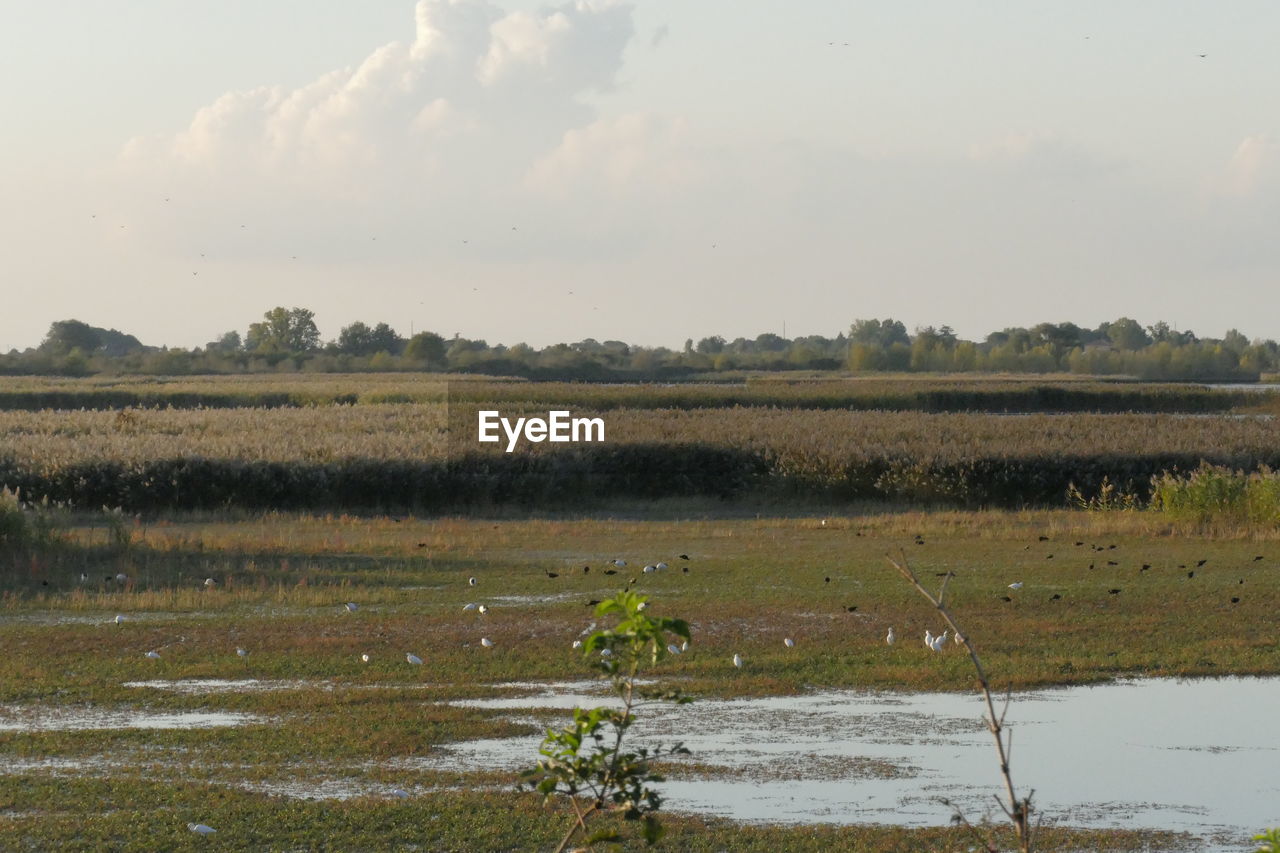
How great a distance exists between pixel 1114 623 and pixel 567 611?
235 inches

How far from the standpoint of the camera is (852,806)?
33.1 ft

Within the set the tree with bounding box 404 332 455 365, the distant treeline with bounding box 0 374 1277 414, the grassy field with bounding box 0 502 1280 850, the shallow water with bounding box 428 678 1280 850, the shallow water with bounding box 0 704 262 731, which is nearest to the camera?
the grassy field with bounding box 0 502 1280 850

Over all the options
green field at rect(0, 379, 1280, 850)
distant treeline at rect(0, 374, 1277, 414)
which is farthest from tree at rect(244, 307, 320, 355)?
green field at rect(0, 379, 1280, 850)

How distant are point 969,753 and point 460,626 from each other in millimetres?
7702

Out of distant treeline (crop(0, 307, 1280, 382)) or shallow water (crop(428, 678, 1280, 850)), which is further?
distant treeline (crop(0, 307, 1280, 382))

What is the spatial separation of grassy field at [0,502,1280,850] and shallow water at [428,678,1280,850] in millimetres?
465

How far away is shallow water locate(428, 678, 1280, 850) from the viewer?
33.0ft

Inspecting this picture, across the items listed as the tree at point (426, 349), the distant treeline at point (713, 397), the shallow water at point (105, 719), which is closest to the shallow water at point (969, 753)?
the shallow water at point (105, 719)

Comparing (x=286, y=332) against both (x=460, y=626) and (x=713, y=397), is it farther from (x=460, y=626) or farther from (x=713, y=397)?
(x=460, y=626)

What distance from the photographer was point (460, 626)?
18047 mm

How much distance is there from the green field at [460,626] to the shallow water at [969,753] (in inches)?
16.9

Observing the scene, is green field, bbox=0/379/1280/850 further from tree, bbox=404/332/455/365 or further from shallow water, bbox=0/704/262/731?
tree, bbox=404/332/455/365

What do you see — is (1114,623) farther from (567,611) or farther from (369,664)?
(369,664)

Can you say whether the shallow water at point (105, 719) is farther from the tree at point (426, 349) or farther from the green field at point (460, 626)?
the tree at point (426, 349)
